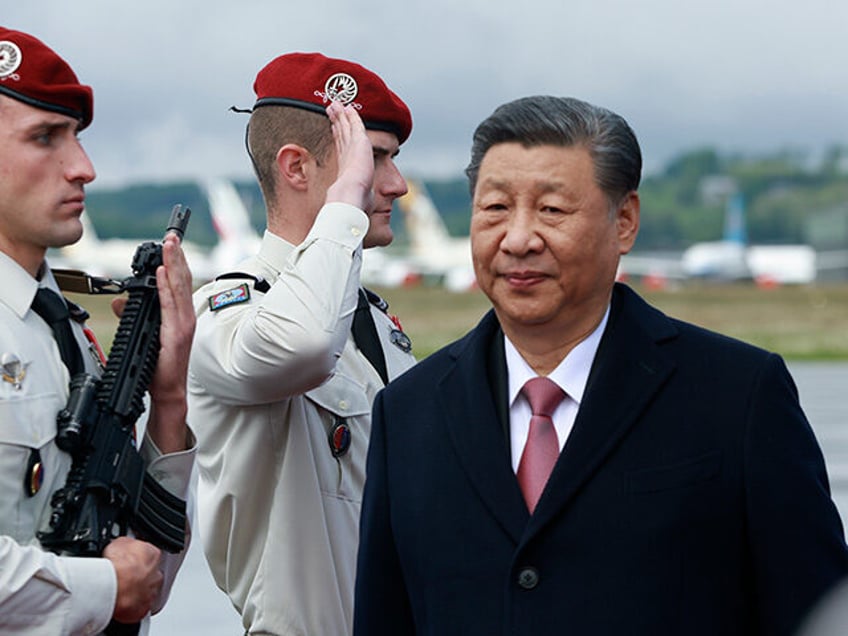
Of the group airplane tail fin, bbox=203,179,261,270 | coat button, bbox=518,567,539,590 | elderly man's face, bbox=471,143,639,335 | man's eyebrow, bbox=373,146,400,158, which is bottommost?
coat button, bbox=518,567,539,590

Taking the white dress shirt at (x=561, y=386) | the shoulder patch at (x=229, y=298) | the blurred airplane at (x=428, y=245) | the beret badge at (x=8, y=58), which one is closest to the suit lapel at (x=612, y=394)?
the white dress shirt at (x=561, y=386)

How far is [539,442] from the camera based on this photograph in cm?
256

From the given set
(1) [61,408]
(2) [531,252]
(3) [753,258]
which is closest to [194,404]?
(1) [61,408]

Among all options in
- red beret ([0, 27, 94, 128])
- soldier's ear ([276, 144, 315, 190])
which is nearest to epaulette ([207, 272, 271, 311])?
soldier's ear ([276, 144, 315, 190])

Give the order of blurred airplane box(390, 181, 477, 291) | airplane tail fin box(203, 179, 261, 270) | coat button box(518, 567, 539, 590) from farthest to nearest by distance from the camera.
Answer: blurred airplane box(390, 181, 477, 291) < airplane tail fin box(203, 179, 261, 270) < coat button box(518, 567, 539, 590)

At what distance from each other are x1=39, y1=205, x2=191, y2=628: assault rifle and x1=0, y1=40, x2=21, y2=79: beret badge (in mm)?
436

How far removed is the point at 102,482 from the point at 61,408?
164mm

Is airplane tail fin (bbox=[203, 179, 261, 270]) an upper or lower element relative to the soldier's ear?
upper

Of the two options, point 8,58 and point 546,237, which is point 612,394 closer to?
point 546,237

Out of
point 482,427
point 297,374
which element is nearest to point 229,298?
point 297,374

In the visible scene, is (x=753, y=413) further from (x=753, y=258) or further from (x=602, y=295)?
(x=753, y=258)

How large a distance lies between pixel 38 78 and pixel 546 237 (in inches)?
44.0

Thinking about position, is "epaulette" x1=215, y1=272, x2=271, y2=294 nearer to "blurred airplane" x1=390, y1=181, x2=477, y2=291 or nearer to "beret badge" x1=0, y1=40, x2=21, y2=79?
"beret badge" x1=0, y1=40, x2=21, y2=79

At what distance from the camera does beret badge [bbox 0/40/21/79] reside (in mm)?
2967
